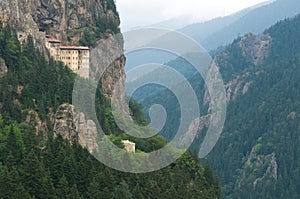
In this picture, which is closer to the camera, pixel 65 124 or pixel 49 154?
pixel 49 154

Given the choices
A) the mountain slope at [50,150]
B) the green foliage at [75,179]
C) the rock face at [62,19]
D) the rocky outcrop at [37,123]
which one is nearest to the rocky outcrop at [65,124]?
the mountain slope at [50,150]

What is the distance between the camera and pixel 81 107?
87688 mm

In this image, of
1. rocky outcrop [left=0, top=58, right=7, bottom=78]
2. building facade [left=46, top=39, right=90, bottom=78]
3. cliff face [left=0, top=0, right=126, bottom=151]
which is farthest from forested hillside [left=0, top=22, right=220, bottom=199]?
building facade [left=46, top=39, right=90, bottom=78]

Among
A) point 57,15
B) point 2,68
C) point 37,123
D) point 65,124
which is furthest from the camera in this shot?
point 57,15

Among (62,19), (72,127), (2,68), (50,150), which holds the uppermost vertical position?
(62,19)

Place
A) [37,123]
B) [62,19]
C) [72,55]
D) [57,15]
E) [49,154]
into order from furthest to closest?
[62,19] < [57,15] < [72,55] < [37,123] < [49,154]

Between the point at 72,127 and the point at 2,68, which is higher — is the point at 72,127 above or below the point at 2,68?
below

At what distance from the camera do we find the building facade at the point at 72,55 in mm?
105562

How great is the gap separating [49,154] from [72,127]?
7.47 metres

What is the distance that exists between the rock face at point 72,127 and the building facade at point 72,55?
97.3 ft

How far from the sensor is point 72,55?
352 feet

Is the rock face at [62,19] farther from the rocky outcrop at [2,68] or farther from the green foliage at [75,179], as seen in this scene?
the green foliage at [75,179]

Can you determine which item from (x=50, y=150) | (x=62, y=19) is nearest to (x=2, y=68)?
(x=50, y=150)

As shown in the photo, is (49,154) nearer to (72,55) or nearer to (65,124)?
(65,124)
